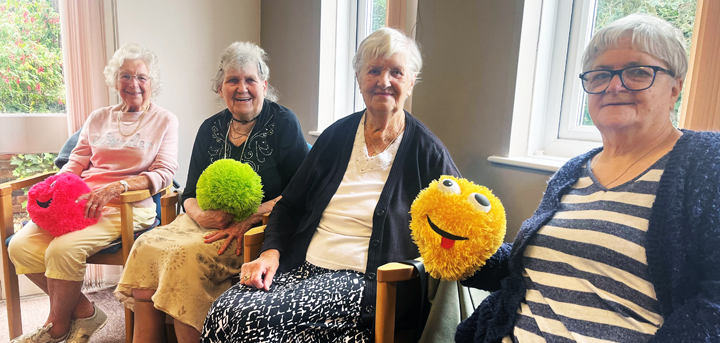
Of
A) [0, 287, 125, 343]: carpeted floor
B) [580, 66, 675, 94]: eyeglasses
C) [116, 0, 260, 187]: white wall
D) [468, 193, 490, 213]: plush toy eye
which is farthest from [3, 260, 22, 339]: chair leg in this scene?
[580, 66, 675, 94]: eyeglasses

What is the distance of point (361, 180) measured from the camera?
1.38m

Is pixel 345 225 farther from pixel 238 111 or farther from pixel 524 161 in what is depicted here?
pixel 238 111

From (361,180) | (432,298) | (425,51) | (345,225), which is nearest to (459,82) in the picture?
(425,51)

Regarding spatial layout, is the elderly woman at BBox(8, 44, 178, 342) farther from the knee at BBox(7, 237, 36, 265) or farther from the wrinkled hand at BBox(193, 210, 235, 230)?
the wrinkled hand at BBox(193, 210, 235, 230)

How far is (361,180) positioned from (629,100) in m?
0.79

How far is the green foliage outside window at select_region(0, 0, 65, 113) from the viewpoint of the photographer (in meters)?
2.35

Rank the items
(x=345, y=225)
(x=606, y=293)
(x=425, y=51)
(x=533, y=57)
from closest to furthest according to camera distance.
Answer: (x=606, y=293)
(x=345, y=225)
(x=533, y=57)
(x=425, y=51)

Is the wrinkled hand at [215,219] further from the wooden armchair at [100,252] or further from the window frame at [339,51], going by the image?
the window frame at [339,51]

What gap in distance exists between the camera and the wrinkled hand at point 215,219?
1609 mm

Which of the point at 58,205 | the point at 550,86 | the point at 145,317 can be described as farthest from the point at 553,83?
the point at 58,205

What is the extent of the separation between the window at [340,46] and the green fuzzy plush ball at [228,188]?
3.61 feet

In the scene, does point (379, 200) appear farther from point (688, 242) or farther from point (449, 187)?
point (688, 242)

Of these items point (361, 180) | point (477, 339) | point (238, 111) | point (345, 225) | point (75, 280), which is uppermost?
point (238, 111)

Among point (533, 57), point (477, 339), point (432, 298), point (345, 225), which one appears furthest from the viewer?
point (533, 57)
